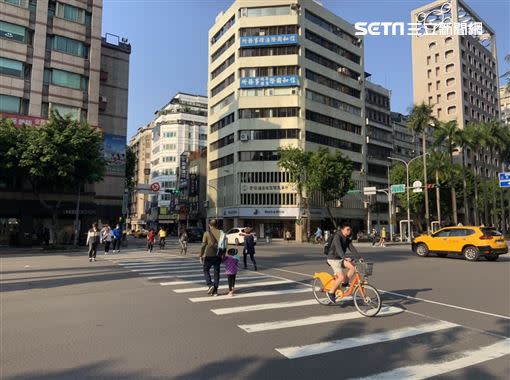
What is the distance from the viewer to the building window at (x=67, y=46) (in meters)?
35.8

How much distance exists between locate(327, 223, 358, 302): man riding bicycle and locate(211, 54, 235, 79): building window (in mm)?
54027

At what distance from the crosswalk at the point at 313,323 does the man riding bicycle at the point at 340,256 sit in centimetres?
50

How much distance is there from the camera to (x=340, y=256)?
822 centimetres

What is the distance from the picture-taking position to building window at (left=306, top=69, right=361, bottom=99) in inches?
2245

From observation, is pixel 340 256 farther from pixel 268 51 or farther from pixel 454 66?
pixel 454 66

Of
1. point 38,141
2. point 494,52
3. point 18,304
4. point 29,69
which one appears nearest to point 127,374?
point 18,304

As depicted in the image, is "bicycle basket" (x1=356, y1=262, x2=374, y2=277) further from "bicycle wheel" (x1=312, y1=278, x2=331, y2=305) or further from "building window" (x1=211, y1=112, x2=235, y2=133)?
"building window" (x1=211, y1=112, x2=235, y2=133)

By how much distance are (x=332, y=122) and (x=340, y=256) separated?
5343cm

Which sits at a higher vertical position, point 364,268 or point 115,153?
point 115,153

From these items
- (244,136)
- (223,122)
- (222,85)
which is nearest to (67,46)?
(244,136)

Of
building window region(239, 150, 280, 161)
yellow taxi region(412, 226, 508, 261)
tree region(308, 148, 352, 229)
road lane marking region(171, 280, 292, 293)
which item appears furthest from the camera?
building window region(239, 150, 280, 161)

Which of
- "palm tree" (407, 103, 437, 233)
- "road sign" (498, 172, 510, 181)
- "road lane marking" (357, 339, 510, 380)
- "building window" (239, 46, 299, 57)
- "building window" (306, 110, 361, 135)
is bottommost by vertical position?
"road lane marking" (357, 339, 510, 380)

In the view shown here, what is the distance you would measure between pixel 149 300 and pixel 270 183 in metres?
45.3

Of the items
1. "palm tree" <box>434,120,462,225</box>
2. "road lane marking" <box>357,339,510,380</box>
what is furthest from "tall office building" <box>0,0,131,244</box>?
"palm tree" <box>434,120,462,225</box>
